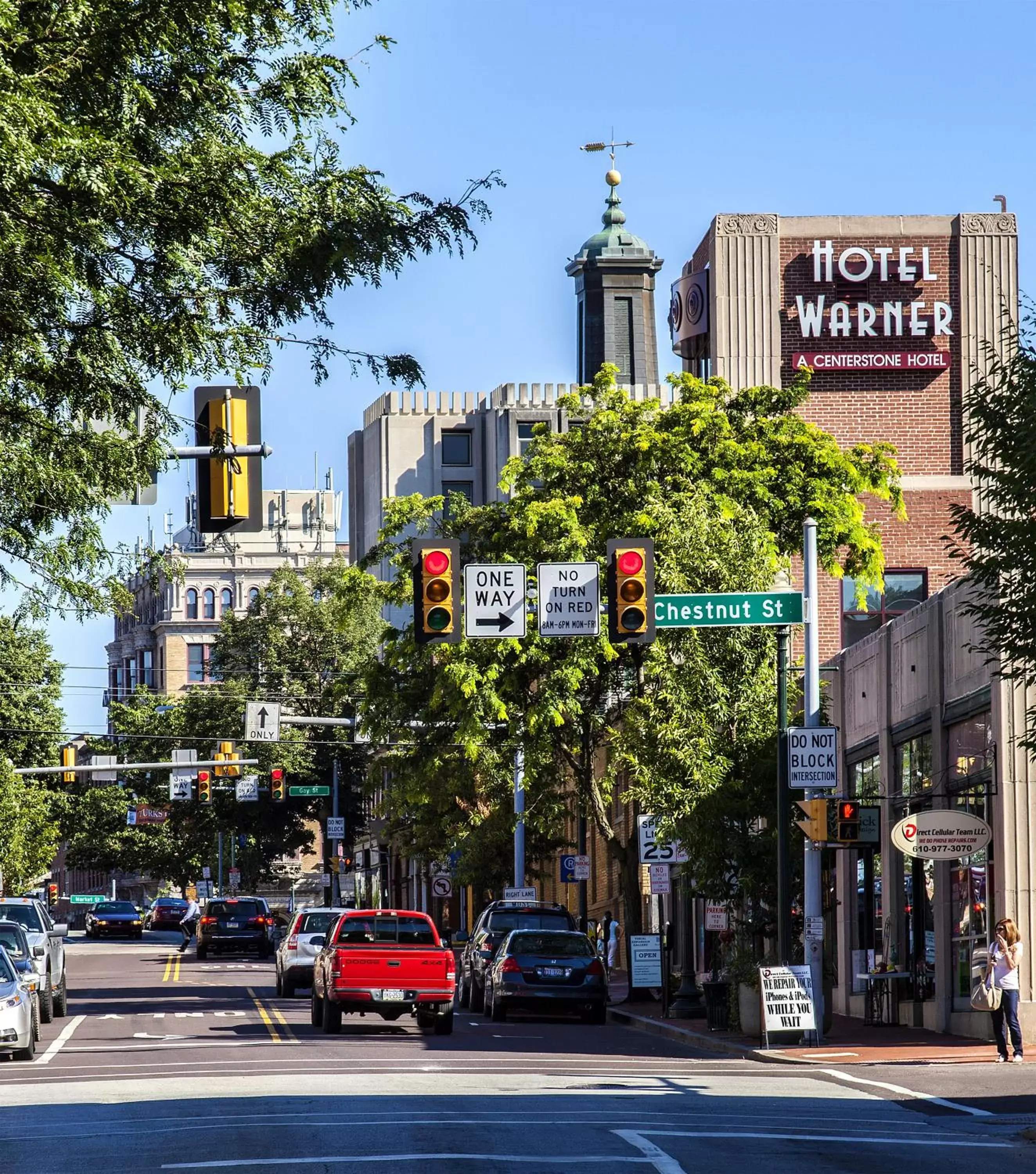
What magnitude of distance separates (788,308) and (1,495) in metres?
32.8

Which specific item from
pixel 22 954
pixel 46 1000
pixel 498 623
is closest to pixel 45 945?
pixel 46 1000

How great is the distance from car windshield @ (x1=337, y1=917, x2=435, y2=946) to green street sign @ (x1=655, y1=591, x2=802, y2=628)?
7.03 metres

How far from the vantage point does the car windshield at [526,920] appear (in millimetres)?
36625

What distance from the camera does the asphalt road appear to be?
45.3 feet

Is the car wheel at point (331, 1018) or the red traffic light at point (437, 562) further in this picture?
the car wheel at point (331, 1018)

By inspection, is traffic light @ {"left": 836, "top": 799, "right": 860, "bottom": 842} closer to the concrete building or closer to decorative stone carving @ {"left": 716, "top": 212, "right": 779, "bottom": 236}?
decorative stone carving @ {"left": 716, "top": 212, "right": 779, "bottom": 236}

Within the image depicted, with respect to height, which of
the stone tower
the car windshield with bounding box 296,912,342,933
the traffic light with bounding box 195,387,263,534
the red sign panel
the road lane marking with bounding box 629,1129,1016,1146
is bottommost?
the road lane marking with bounding box 629,1129,1016,1146

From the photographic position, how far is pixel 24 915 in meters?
34.3

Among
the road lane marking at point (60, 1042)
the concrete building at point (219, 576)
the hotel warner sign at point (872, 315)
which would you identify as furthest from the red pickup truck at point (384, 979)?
the concrete building at point (219, 576)

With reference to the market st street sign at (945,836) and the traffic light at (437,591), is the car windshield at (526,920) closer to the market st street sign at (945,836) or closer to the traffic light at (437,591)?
the market st street sign at (945,836)

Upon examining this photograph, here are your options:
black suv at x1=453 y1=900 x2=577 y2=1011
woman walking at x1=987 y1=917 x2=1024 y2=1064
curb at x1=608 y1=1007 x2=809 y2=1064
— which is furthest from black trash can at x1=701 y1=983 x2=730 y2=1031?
woman walking at x1=987 y1=917 x2=1024 y2=1064

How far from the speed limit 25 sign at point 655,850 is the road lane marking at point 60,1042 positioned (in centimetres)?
969

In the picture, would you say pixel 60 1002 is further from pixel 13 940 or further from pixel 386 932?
pixel 386 932

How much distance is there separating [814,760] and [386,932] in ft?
23.7
